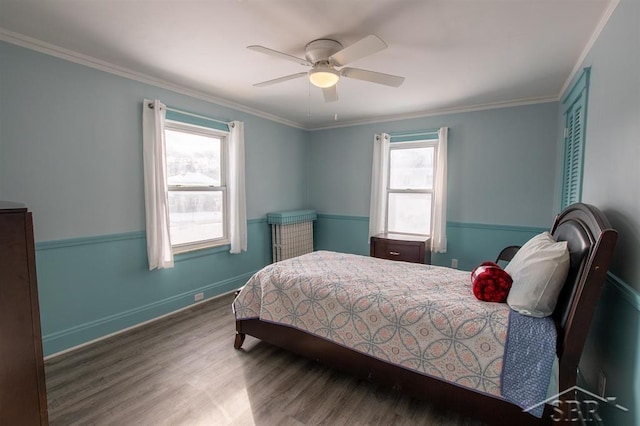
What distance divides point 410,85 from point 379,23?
1.26 meters

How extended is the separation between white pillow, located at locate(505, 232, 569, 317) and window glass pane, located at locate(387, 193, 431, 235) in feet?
8.20

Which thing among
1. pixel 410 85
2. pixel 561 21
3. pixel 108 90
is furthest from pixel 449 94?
pixel 108 90

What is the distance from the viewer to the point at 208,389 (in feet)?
6.47

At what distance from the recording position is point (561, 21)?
185 cm

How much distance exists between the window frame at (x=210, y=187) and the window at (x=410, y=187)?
7.73ft

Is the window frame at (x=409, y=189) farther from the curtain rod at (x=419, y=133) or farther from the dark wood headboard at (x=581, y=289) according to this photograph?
the dark wood headboard at (x=581, y=289)

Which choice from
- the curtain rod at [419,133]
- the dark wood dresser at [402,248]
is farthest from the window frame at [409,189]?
the dark wood dresser at [402,248]

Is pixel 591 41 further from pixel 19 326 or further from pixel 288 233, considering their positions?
pixel 288 233

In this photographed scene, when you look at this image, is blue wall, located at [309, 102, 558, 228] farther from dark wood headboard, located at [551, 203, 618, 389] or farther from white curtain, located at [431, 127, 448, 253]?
dark wood headboard, located at [551, 203, 618, 389]

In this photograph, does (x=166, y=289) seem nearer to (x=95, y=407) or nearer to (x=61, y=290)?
(x=61, y=290)

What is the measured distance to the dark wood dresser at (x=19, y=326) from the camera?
3.16 feet

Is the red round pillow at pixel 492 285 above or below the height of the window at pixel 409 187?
below

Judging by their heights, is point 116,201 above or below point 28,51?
below

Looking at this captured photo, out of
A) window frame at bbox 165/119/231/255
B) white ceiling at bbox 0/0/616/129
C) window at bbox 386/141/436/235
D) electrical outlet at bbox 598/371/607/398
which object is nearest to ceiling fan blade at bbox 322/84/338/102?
white ceiling at bbox 0/0/616/129
